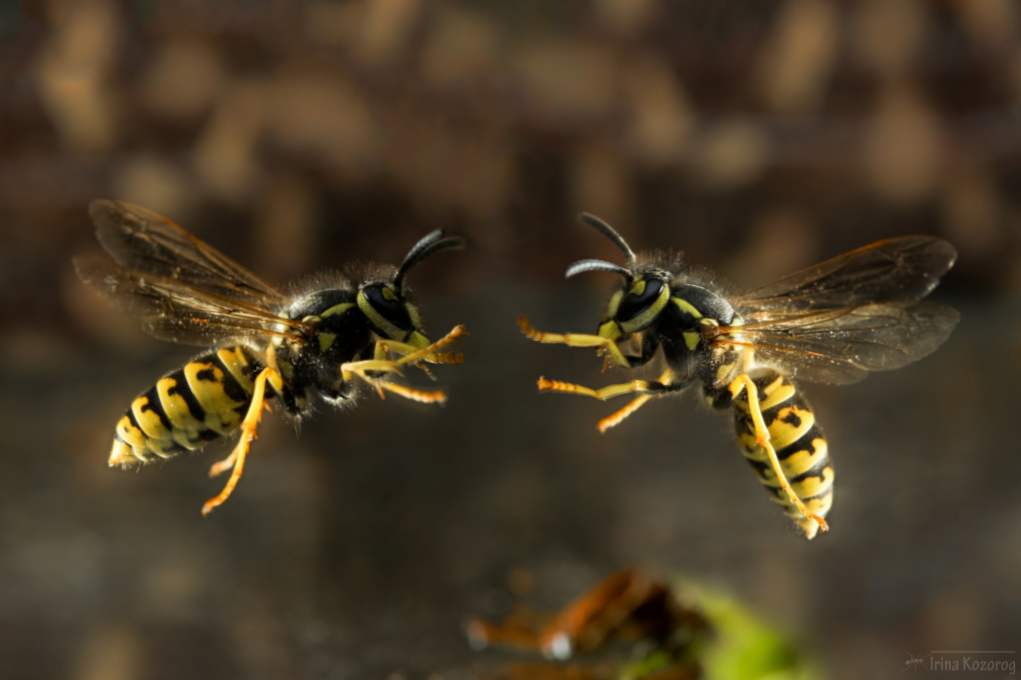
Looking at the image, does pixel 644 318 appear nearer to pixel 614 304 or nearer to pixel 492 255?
pixel 614 304

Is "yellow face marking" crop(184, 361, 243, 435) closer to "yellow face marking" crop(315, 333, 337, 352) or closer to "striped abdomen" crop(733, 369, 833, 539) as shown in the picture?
"yellow face marking" crop(315, 333, 337, 352)

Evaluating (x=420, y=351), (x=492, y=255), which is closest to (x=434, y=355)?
(x=420, y=351)

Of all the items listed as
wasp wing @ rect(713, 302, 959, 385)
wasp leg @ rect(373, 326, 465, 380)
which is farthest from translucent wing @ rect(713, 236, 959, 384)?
wasp leg @ rect(373, 326, 465, 380)

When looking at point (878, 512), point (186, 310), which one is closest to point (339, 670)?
point (186, 310)

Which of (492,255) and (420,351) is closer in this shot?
(420,351)

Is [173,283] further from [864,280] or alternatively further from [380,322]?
[864,280]

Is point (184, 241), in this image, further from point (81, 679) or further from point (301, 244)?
point (301, 244)

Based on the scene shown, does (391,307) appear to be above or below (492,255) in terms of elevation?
above
